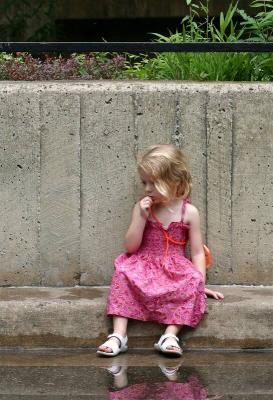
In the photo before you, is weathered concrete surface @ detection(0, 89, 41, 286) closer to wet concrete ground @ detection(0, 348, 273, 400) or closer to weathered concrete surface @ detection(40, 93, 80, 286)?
weathered concrete surface @ detection(40, 93, 80, 286)

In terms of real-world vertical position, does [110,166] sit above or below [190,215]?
above

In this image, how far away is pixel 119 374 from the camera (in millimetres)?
4914

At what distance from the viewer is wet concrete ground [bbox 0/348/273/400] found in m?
4.62

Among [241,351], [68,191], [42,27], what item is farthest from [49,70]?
[42,27]

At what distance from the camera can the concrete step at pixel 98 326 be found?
5.34 meters

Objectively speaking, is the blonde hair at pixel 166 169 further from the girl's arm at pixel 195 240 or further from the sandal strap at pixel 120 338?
the sandal strap at pixel 120 338

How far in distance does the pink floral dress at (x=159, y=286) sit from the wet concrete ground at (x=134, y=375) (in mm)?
201

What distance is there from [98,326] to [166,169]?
0.85 m

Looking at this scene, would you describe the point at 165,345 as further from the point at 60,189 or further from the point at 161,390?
the point at 60,189

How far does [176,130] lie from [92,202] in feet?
1.88

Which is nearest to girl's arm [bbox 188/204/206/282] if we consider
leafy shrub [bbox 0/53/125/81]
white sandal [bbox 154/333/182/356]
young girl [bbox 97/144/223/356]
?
young girl [bbox 97/144/223/356]

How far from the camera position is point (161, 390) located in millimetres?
4660

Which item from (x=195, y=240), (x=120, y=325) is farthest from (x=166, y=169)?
(x=120, y=325)

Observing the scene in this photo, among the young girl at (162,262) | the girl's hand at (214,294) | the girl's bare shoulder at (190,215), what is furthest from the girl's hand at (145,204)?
the girl's hand at (214,294)
